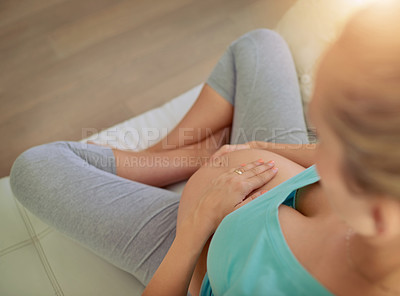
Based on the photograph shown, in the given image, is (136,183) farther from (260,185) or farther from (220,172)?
(260,185)

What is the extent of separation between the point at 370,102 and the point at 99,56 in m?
1.81

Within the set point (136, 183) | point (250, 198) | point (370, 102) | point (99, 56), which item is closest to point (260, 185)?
point (250, 198)

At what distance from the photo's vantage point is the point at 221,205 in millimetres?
859

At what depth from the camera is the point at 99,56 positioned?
6.66 feet

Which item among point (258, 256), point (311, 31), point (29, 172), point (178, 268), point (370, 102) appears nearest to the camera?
point (370, 102)

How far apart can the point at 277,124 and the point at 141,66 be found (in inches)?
41.4

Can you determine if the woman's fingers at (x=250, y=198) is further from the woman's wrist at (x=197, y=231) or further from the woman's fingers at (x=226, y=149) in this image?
the woman's fingers at (x=226, y=149)

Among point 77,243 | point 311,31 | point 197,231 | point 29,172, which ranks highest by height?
point 311,31

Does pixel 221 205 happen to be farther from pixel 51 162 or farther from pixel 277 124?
pixel 51 162

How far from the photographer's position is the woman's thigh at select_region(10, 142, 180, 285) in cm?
98

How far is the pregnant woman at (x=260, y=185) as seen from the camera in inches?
17.0

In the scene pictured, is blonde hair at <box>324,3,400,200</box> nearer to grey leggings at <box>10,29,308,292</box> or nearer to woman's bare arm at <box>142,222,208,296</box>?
woman's bare arm at <box>142,222,208,296</box>

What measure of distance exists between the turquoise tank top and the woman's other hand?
0.18ft

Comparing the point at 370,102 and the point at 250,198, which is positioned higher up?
the point at 370,102
